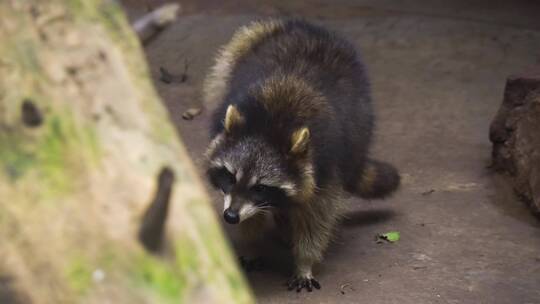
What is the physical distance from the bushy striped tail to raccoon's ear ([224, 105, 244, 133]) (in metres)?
1.33

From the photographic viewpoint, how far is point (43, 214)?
226cm

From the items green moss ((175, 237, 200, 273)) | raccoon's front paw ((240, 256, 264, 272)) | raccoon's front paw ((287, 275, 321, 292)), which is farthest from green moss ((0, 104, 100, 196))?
raccoon's front paw ((240, 256, 264, 272))

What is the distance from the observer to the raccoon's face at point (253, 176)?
4.98 m

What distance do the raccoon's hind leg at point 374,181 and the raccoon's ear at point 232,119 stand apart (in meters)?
1.22

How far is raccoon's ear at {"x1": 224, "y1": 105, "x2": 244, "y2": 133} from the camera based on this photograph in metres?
5.20

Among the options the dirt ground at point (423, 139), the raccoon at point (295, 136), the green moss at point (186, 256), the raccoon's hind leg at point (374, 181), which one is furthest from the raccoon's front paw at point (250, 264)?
the green moss at point (186, 256)

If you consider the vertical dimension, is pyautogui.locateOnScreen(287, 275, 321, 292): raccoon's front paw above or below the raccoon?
below

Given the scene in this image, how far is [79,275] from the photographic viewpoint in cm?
219

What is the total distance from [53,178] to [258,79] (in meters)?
3.45

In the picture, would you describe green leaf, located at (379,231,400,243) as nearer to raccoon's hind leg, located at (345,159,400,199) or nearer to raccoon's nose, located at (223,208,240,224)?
raccoon's hind leg, located at (345,159,400,199)

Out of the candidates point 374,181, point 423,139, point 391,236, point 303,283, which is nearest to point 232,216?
point 303,283

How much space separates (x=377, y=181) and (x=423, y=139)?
1.50 meters

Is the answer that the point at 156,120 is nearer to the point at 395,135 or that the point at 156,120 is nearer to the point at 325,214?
the point at 325,214

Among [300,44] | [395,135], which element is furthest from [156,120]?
[395,135]
